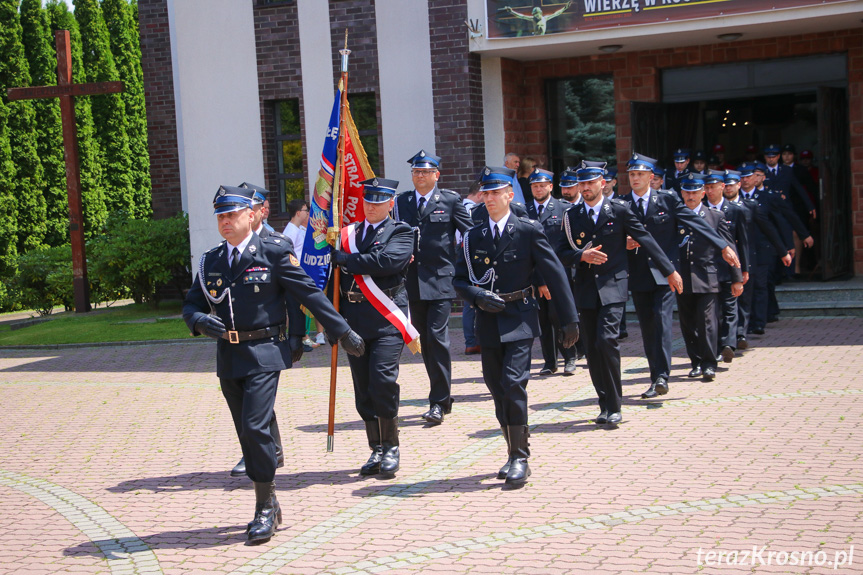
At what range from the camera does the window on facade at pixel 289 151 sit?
18141mm

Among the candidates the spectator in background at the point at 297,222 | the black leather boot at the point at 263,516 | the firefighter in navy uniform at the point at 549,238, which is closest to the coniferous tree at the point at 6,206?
the spectator in background at the point at 297,222

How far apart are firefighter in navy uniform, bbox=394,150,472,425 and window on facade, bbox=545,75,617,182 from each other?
8.54 m

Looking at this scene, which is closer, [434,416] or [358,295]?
[358,295]

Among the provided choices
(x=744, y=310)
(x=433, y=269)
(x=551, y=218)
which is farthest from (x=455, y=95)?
(x=433, y=269)

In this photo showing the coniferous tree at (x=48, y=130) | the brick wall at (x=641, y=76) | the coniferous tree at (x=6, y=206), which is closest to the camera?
the brick wall at (x=641, y=76)

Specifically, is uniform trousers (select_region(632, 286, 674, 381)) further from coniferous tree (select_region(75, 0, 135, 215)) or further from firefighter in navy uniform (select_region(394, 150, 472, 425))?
coniferous tree (select_region(75, 0, 135, 215))

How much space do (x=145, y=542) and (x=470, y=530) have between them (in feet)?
6.48

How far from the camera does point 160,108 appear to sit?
21.1 m

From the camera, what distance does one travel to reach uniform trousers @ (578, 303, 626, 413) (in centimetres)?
823

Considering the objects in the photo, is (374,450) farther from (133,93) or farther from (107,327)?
(133,93)

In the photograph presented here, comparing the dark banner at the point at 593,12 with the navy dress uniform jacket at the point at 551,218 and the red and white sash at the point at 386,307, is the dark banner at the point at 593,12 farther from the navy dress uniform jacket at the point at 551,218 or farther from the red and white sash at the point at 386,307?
the red and white sash at the point at 386,307

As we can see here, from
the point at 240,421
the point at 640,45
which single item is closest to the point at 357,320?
the point at 240,421

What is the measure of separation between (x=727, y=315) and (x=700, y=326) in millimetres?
975

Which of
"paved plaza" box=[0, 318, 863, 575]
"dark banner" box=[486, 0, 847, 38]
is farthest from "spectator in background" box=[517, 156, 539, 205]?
"paved plaza" box=[0, 318, 863, 575]
